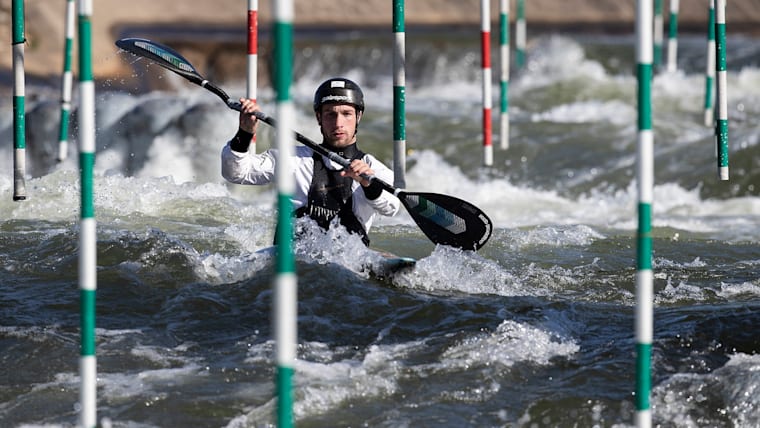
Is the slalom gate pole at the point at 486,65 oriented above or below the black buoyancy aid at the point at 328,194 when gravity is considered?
above

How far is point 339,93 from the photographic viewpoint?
16.4 ft

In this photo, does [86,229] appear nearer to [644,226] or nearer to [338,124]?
[644,226]

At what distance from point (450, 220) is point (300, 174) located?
0.70 metres

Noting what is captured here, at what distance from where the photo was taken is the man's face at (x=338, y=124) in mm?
5059

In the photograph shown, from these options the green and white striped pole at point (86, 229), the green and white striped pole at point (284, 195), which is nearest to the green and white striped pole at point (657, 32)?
the green and white striped pole at point (86, 229)

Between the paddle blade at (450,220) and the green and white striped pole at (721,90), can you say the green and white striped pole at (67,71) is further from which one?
the green and white striped pole at (721,90)

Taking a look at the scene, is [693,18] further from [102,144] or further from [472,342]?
[472,342]

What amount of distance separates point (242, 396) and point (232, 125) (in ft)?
21.0

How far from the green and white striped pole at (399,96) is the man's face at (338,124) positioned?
1.71 ft

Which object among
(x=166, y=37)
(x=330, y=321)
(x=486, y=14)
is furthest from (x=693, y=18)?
(x=330, y=321)

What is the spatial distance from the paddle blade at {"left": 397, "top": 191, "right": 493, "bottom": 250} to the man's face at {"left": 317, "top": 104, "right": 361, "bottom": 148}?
368 millimetres

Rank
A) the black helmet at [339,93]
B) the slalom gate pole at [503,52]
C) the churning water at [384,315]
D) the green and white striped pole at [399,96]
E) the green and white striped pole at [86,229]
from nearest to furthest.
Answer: the green and white striped pole at [86,229], the churning water at [384,315], the black helmet at [339,93], the green and white striped pole at [399,96], the slalom gate pole at [503,52]

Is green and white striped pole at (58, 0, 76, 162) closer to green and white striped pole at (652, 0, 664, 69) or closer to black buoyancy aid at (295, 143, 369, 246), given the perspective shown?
black buoyancy aid at (295, 143, 369, 246)

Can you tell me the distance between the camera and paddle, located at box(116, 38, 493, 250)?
500 centimetres
